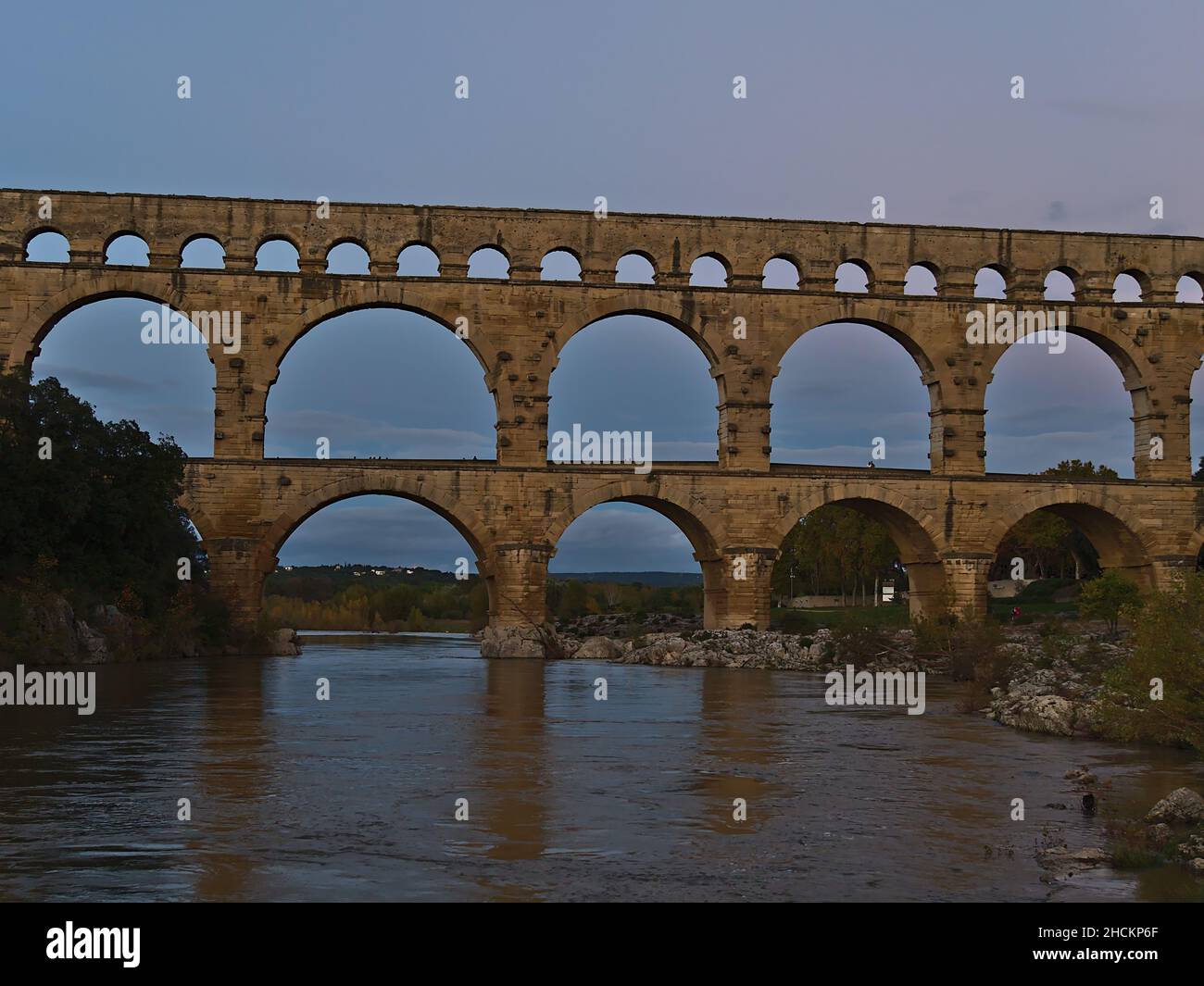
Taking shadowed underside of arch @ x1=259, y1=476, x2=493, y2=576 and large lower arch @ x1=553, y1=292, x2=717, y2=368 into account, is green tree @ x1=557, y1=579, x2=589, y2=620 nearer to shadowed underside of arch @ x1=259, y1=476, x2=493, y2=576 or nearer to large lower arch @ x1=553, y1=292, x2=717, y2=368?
shadowed underside of arch @ x1=259, y1=476, x2=493, y2=576

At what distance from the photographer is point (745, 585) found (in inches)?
1314

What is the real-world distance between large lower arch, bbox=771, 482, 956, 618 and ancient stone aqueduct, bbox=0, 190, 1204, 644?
0.08 m

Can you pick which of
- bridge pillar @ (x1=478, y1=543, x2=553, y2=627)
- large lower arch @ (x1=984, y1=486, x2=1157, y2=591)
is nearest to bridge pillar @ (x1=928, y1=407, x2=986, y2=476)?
large lower arch @ (x1=984, y1=486, x2=1157, y2=591)

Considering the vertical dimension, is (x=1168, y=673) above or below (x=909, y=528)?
below

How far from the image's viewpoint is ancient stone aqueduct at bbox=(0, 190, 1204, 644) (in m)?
32.1

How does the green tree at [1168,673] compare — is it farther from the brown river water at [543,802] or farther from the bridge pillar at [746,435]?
the bridge pillar at [746,435]

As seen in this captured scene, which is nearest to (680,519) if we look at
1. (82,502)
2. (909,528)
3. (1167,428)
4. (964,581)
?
(909,528)

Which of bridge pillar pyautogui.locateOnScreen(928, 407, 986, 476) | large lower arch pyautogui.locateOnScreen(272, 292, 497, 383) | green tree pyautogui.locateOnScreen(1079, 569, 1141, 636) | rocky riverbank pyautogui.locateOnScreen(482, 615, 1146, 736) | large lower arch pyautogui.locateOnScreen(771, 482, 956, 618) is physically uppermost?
large lower arch pyautogui.locateOnScreen(272, 292, 497, 383)

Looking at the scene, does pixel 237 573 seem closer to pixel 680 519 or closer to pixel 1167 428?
pixel 680 519

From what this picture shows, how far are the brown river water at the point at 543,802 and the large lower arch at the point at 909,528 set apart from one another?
16.4m

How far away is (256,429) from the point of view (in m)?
32.2

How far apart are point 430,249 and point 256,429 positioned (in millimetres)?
6373

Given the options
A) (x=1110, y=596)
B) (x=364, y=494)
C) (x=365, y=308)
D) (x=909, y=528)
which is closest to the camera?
(x=1110, y=596)

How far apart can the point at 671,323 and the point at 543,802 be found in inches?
1030
